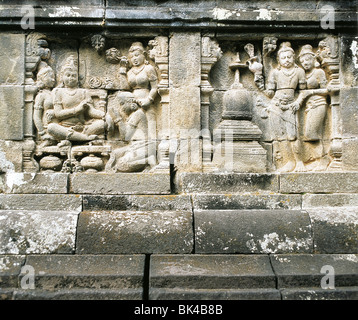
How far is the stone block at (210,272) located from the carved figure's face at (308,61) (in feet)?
8.35

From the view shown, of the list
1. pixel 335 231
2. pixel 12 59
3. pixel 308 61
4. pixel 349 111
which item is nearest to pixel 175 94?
pixel 308 61

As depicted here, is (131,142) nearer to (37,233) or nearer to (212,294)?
(37,233)

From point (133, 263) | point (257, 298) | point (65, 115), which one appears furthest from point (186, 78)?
point (257, 298)

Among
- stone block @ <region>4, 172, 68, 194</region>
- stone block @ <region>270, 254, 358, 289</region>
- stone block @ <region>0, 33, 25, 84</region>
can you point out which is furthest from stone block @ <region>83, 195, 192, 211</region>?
stone block @ <region>0, 33, 25, 84</region>

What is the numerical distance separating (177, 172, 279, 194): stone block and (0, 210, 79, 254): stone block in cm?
137

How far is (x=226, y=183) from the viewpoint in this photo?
500cm

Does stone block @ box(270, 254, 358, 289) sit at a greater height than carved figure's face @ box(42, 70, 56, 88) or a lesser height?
lesser

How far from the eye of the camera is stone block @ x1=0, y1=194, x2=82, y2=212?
16.0 feet

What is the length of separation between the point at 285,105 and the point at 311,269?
6.96 ft

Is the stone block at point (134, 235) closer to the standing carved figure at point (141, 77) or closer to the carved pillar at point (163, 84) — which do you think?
the carved pillar at point (163, 84)

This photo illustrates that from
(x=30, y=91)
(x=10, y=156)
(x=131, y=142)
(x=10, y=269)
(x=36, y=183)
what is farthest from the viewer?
(x=131, y=142)

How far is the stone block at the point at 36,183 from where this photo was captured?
4973mm

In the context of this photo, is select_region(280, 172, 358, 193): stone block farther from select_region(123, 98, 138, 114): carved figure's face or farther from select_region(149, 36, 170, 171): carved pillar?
select_region(123, 98, 138, 114): carved figure's face

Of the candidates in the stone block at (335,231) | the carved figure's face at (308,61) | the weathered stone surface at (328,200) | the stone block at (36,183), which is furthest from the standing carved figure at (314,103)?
the stone block at (36,183)
